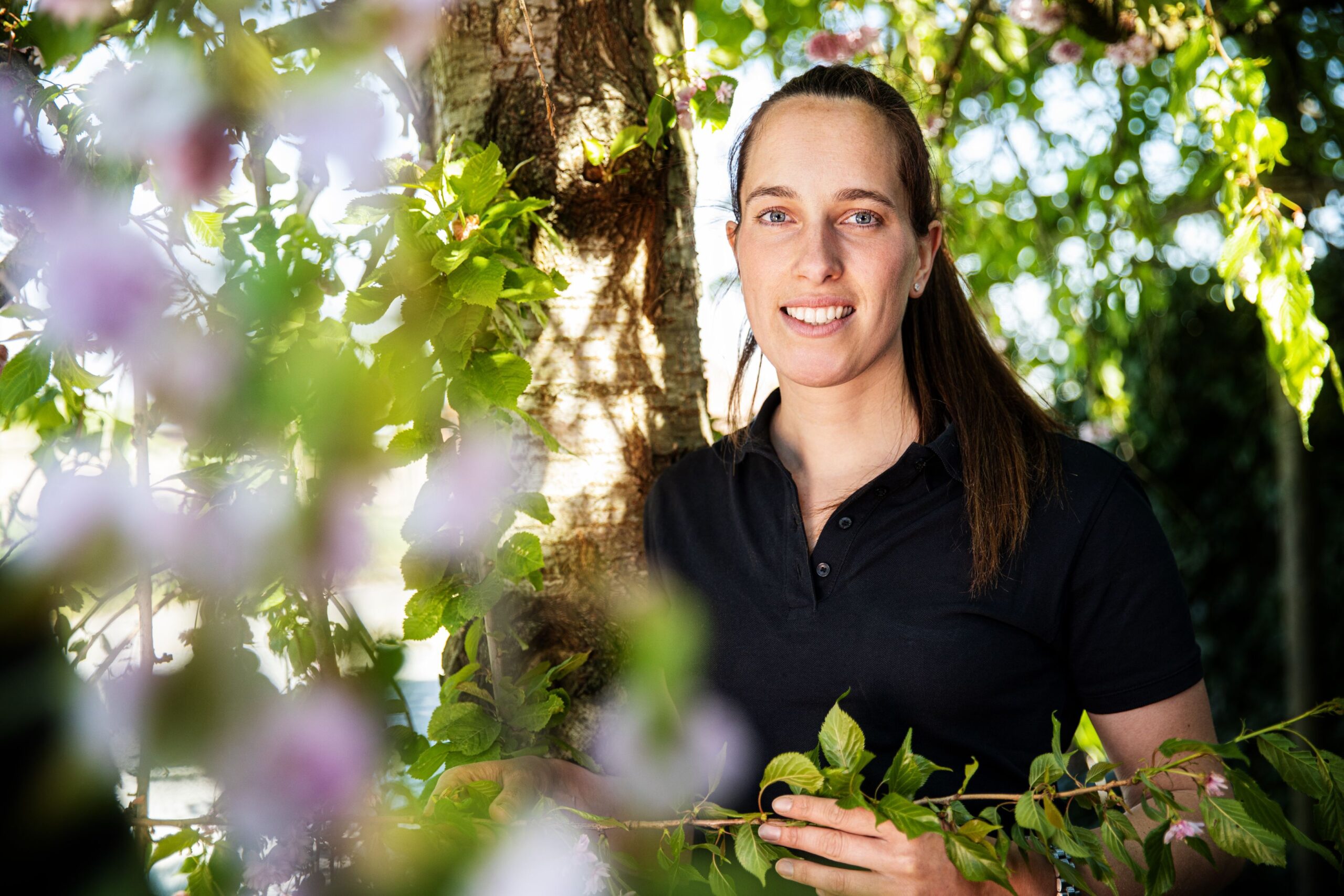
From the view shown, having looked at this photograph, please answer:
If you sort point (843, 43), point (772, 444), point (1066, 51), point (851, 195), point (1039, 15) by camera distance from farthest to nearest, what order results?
point (1066, 51) < point (843, 43) < point (1039, 15) < point (772, 444) < point (851, 195)

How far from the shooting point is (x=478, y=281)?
1116 millimetres

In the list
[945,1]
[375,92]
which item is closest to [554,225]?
[375,92]

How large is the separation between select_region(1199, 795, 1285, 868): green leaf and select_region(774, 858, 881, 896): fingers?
359 millimetres

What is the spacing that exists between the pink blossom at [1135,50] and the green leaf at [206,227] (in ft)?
7.29

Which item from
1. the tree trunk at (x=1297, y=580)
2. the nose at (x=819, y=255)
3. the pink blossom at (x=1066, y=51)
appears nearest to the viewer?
the nose at (x=819, y=255)

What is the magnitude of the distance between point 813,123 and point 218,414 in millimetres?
924

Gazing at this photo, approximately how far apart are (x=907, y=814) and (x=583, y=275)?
958 mm

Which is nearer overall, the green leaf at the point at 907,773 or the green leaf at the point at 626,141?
the green leaf at the point at 907,773

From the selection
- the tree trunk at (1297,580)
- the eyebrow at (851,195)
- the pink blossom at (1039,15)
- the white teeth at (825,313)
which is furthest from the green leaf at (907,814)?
the tree trunk at (1297,580)

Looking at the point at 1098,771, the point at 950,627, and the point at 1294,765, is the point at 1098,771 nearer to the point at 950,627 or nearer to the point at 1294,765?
the point at 1294,765

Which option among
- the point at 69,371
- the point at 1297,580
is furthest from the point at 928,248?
the point at 1297,580

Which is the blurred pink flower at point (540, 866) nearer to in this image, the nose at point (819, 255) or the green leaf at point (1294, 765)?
the green leaf at point (1294, 765)

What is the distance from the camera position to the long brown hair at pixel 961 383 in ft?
4.41

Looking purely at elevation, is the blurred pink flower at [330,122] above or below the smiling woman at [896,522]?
above
